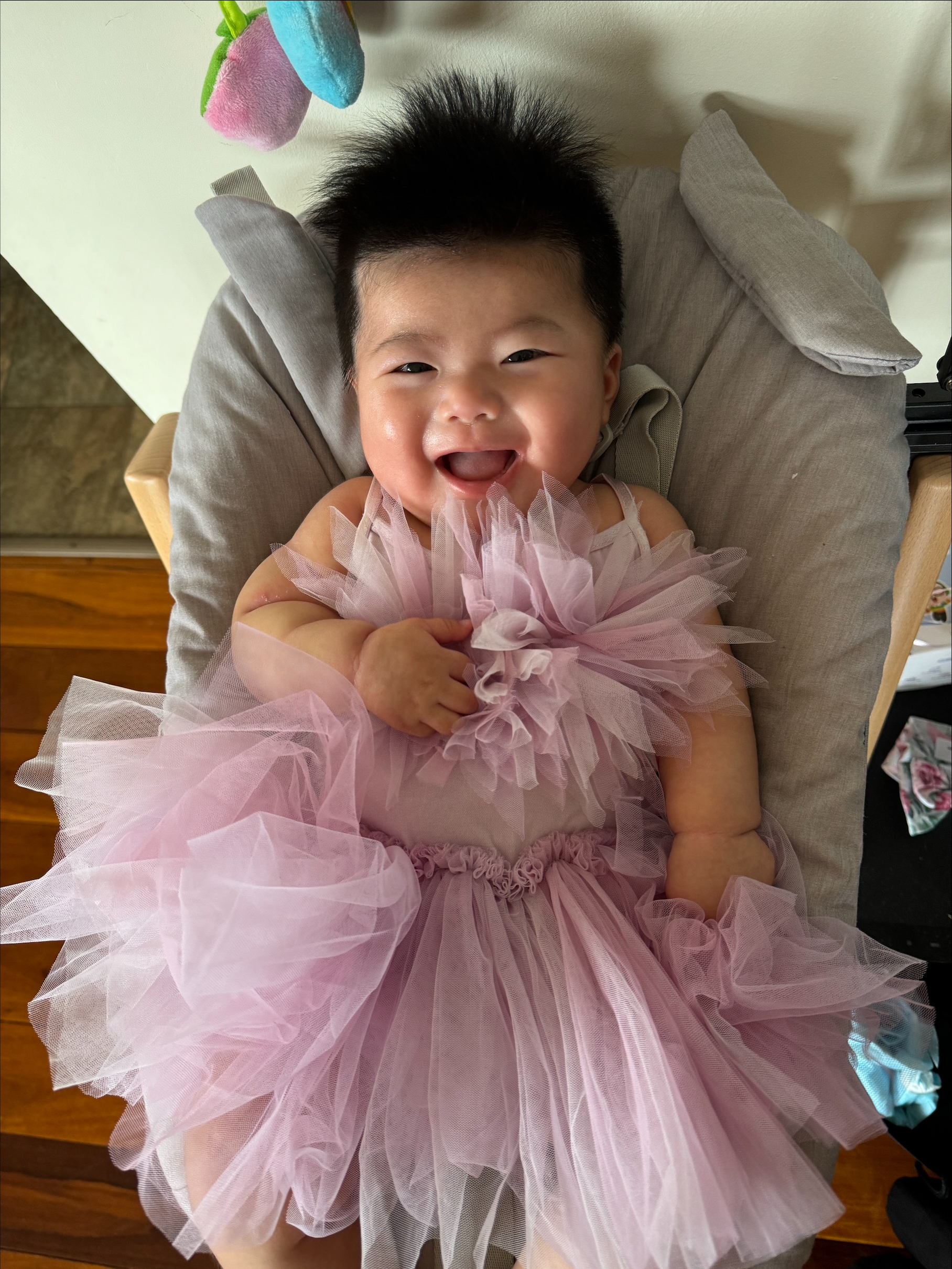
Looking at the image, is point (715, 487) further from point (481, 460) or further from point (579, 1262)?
point (579, 1262)

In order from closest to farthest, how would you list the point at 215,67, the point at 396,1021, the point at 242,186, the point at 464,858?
the point at 396,1021 → the point at 464,858 → the point at 215,67 → the point at 242,186

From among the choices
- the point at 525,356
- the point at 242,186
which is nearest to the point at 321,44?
the point at 242,186

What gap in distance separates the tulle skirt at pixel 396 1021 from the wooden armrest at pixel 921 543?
1.07 ft

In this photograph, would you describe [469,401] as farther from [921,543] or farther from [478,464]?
[921,543]

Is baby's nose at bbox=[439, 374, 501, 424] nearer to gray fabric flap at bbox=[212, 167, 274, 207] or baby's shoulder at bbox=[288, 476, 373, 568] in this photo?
baby's shoulder at bbox=[288, 476, 373, 568]

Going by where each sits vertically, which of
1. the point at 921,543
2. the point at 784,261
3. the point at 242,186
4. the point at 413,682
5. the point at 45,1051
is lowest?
the point at 45,1051

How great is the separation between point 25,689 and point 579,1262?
1381 millimetres

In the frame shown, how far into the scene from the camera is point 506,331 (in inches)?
31.9

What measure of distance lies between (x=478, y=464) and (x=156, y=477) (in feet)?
1.38

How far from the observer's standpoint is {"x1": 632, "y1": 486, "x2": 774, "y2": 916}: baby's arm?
0.75 m

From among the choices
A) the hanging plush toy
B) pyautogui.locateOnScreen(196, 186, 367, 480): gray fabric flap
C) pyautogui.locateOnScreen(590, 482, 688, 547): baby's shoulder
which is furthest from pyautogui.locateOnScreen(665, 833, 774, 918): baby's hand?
the hanging plush toy

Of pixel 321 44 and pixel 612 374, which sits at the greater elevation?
pixel 321 44

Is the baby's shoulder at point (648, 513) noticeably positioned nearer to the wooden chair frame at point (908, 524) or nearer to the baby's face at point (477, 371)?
the baby's face at point (477, 371)

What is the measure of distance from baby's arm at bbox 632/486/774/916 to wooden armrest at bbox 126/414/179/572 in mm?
645
